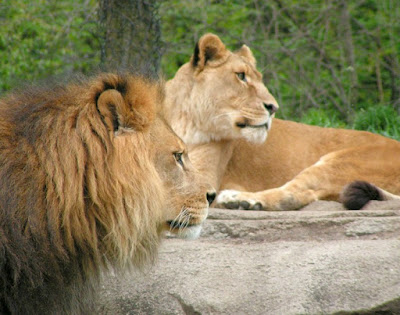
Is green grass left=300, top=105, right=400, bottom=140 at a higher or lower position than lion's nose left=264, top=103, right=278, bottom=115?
lower

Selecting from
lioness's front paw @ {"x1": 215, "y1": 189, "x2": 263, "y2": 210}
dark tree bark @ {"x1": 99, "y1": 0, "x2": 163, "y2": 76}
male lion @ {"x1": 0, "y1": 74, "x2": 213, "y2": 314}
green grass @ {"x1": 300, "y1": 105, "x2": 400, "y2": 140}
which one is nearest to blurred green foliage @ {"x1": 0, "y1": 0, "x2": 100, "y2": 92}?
dark tree bark @ {"x1": 99, "y1": 0, "x2": 163, "y2": 76}

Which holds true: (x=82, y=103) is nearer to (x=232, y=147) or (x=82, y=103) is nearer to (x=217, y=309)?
(x=217, y=309)

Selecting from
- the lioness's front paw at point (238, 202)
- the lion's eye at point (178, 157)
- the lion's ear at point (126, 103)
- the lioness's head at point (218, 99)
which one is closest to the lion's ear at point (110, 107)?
the lion's ear at point (126, 103)

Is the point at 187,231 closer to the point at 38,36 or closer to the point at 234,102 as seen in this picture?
the point at 234,102

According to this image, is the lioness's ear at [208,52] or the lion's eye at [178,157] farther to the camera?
the lioness's ear at [208,52]

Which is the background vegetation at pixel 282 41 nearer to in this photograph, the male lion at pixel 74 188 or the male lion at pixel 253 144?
the male lion at pixel 253 144

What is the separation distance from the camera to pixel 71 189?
9.07 feet

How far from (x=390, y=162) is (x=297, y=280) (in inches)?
96.0

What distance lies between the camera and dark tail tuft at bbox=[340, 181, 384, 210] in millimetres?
4531

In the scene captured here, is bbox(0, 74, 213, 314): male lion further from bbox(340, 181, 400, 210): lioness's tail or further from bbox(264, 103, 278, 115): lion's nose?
bbox(264, 103, 278, 115): lion's nose

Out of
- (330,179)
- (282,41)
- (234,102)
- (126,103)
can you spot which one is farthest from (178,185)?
(282,41)

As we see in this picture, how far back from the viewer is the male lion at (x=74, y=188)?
2.77m

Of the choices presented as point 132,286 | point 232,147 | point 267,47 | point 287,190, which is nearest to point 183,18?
point 267,47

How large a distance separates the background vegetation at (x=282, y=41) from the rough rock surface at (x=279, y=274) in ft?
20.2
